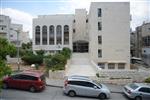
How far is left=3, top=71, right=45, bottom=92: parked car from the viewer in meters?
21.8

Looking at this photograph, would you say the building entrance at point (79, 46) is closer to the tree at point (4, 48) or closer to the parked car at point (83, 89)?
the parked car at point (83, 89)

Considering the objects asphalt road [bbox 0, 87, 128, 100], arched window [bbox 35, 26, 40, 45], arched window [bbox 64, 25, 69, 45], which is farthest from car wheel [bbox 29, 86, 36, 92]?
Result: arched window [bbox 35, 26, 40, 45]

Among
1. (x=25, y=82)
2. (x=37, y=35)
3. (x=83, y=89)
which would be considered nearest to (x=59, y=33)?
(x=37, y=35)

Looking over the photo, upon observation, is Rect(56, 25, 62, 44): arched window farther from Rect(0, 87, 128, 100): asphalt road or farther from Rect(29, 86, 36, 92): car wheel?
Rect(29, 86, 36, 92): car wheel

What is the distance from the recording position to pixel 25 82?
21.9 m

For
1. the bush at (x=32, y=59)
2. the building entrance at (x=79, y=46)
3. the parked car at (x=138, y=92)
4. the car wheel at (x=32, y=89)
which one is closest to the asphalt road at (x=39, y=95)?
the car wheel at (x=32, y=89)

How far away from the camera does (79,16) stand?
69.1 m

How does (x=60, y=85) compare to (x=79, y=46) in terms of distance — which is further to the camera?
(x=79, y=46)

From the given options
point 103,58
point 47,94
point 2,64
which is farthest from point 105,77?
point 103,58

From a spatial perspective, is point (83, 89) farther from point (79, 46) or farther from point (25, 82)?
point (79, 46)

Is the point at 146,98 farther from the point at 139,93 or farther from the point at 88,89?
the point at 88,89

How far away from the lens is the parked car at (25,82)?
2183 cm

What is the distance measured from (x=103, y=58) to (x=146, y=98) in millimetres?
27835

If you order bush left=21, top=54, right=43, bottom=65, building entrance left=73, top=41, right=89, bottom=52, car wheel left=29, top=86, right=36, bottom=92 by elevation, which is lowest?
car wheel left=29, top=86, right=36, bottom=92
